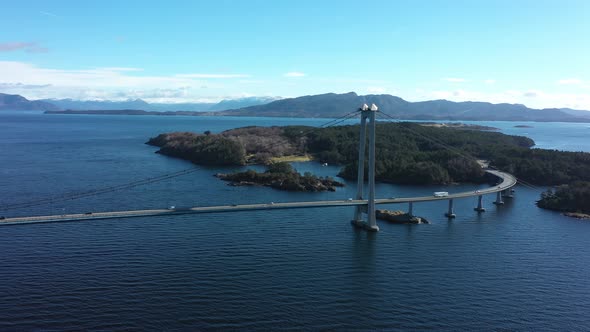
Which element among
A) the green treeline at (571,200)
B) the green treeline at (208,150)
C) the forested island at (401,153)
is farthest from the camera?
the green treeline at (208,150)

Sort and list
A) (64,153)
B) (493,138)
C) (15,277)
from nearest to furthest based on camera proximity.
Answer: (15,277), (64,153), (493,138)

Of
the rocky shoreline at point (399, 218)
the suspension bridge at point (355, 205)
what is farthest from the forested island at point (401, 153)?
the rocky shoreline at point (399, 218)

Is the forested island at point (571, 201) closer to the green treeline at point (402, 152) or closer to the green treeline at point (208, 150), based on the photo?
the green treeline at point (402, 152)

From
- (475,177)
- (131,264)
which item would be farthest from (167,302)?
(475,177)

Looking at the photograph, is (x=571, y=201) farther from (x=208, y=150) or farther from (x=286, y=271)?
(x=208, y=150)

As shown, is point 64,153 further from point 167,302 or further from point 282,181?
point 167,302

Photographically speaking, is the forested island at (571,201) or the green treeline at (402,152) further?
the green treeline at (402,152)
